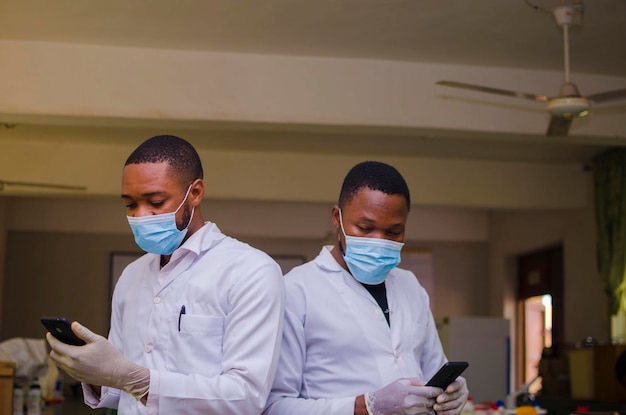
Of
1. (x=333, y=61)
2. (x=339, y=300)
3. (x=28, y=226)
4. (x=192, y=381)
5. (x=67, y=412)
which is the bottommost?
(x=67, y=412)

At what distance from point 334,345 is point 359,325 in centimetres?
7

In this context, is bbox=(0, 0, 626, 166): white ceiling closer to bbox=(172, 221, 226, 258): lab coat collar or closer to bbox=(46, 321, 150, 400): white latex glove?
bbox=(172, 221, 226, 258): lab coat collar

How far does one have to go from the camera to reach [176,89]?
17.5 feet

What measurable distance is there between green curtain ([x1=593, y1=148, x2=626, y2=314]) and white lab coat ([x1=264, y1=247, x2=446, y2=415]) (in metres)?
5.89

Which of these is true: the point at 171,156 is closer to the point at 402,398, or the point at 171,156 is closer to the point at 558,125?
the point at 402,398

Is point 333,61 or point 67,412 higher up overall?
point 333,61

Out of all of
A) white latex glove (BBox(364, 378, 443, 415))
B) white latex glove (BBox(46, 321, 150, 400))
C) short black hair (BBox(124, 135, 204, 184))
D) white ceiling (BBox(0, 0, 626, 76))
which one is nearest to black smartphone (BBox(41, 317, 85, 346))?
white latex glove (BBox(46, 321, 150, 400))

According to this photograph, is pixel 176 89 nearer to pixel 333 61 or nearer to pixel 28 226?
pixel 333 61

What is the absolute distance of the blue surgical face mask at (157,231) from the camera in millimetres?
1678

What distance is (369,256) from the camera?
1.89 meters

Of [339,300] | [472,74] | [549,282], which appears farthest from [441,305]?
[339,300]

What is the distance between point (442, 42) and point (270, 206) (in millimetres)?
5707

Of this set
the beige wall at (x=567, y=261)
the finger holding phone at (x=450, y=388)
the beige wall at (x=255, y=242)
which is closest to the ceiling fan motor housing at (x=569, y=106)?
the finger holding phone at (x=450, y=388)

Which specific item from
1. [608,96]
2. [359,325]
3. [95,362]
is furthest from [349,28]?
[95,362]
